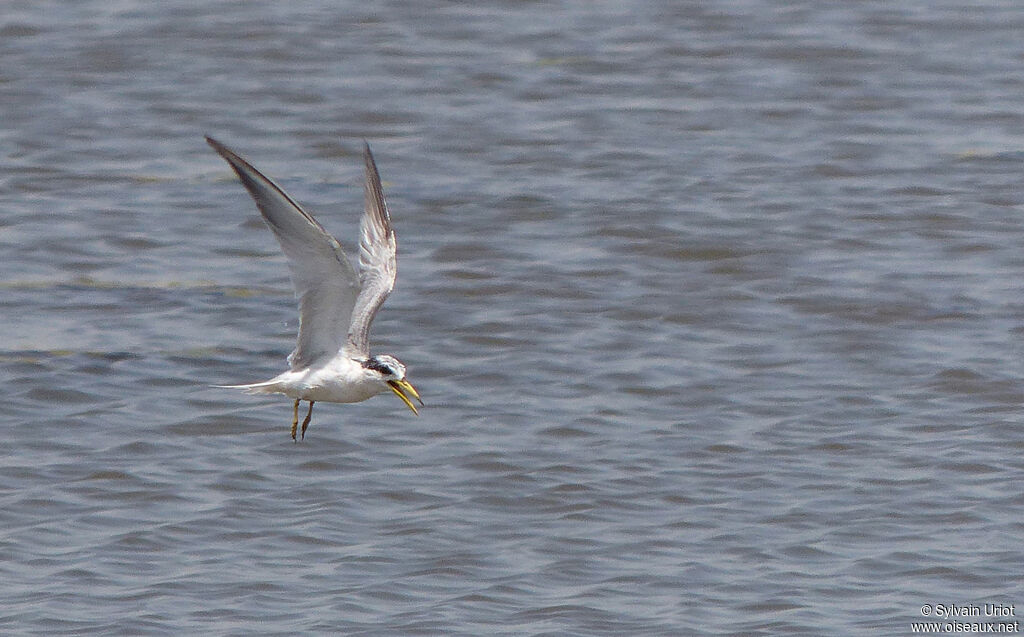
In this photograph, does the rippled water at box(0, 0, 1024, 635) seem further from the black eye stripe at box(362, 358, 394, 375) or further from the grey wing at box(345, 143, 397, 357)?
the grey wing at box(345, 143, 397, 357)

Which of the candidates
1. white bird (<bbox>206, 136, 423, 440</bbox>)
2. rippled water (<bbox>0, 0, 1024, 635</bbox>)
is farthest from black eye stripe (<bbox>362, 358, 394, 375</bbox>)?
rippled water (<bbox>0, 0, 1024, 635</bbox>)

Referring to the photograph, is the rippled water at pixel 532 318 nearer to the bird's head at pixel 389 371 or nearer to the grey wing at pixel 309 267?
the bird's head at pixel 389 371

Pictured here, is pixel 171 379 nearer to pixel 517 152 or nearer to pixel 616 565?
pixel 616 565

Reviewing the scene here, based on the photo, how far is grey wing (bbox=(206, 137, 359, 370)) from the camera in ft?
26.6

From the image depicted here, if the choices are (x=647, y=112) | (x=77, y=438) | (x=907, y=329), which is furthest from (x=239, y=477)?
(x=647, y=112)

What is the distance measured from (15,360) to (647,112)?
633cm

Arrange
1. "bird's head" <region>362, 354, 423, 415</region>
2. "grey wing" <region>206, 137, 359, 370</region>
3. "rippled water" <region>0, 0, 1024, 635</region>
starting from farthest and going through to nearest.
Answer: "rippled water" <region>0, 0, 1024, 635</region>
"bird's head" <region>362, 354, 423, 415</region>
"grey wing" <region>206, 137, 359, 370</region>

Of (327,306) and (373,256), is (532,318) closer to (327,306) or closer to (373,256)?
(373,256)

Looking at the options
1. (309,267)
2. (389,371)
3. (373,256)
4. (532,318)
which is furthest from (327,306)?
(532,318)

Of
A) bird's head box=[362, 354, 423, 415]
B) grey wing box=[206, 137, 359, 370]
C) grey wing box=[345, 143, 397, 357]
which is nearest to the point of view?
grey wing box=[206, 137, 359, 370]

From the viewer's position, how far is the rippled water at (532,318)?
28.8ft

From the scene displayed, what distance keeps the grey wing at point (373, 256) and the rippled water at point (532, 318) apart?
1.07m

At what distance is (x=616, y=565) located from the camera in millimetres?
8836

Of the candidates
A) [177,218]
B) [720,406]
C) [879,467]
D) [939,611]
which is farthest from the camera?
[177,218]
